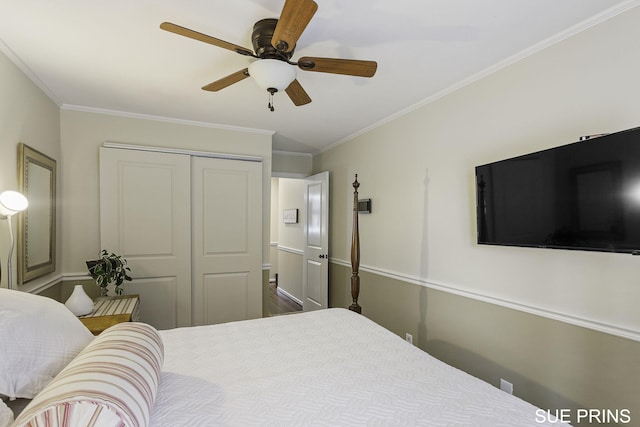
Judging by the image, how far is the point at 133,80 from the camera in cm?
240

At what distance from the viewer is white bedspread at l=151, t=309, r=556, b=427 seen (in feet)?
3.35

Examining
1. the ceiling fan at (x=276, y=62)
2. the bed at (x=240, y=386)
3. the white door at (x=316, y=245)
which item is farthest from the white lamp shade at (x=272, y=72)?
the white door at (x=316, y=245)

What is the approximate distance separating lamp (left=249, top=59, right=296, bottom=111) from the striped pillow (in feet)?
4.58

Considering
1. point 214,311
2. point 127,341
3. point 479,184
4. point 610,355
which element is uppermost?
point 479,184

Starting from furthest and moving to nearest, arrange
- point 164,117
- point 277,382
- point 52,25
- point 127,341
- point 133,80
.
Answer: point 164,117 → point 133,80 → point 52,25 → point 277,382 → point 127,341

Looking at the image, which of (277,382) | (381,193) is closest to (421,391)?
(277,382)

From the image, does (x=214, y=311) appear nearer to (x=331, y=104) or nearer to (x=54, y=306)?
(x=54, y=306)

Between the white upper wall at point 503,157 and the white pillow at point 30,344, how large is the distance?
234 centimetres

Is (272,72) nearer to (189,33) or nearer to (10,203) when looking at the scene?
(189,33)

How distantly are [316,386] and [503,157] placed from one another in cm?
185

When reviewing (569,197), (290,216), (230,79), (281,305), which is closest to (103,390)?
(230,79)

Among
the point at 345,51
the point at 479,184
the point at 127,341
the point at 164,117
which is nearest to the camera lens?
the point at 127,341

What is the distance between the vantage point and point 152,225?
3242 millimetres

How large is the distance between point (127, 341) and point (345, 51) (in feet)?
6.17
